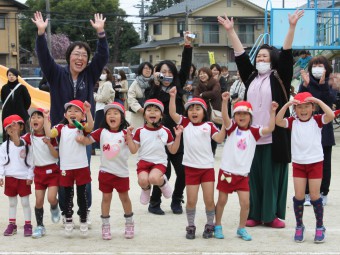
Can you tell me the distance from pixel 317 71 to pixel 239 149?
6.28 ft

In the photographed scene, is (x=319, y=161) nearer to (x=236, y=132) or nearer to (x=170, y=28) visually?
(x=236, y=132)

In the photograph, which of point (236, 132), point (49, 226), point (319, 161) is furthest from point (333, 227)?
point (49, 226)

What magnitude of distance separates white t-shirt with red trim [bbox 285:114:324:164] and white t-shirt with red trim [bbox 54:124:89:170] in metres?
2.09

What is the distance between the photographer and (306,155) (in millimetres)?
5852

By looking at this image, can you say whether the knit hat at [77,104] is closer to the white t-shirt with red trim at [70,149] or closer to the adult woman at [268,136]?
the white t-shirt with red trim at [70,149]

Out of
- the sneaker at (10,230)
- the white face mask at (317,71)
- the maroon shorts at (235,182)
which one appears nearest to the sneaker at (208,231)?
the maroon shorts at (235,182)

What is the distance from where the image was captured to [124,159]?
5.88m

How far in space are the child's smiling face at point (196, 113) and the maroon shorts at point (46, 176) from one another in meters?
1.46

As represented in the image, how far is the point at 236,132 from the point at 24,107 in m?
6.13

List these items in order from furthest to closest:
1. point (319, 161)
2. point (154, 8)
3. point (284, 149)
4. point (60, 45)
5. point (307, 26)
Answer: point (154, 8) → point (60, 45) → point (307, 26) → point (284, 149) → point (319, 161)

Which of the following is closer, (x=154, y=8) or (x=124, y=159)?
(x=124, y=159)

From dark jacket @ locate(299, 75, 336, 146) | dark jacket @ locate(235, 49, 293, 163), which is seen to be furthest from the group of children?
dark jacket @ locate(299, 75, 336, 146)

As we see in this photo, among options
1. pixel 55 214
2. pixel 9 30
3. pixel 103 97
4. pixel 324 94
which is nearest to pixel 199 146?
pixel 55 214

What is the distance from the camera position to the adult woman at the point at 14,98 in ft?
35.7
